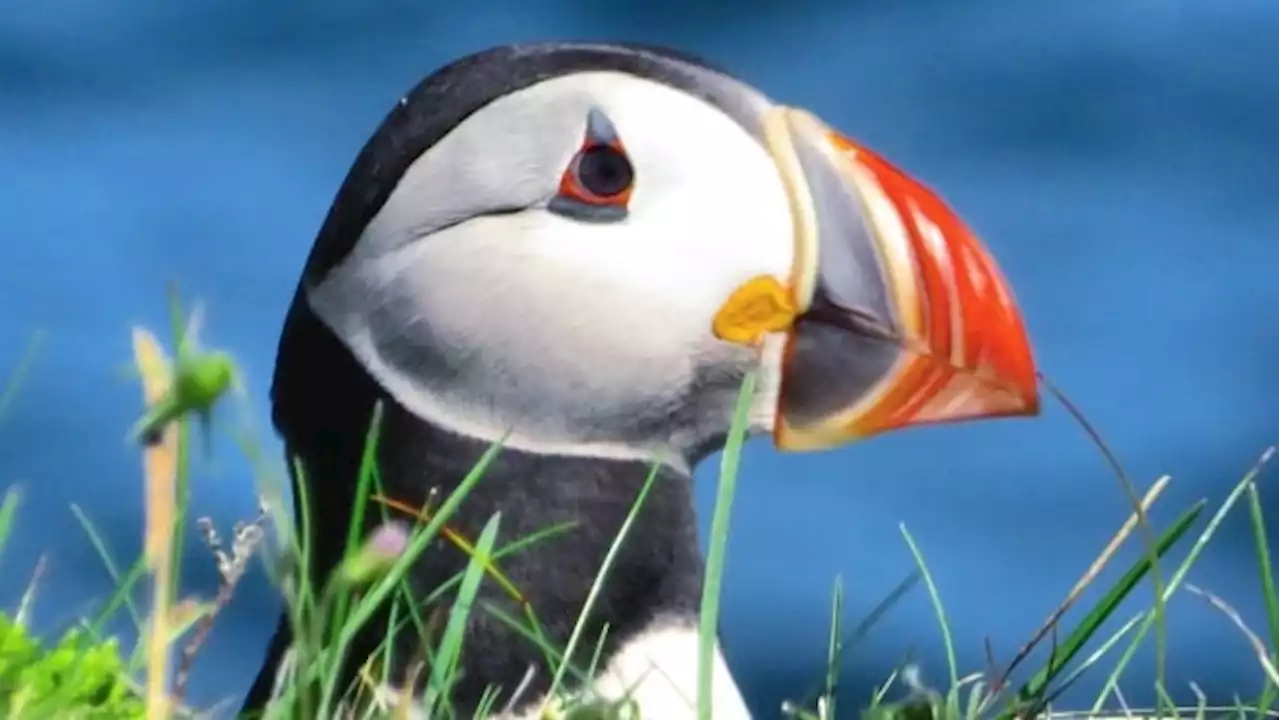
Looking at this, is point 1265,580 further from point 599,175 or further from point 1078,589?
point 599,175

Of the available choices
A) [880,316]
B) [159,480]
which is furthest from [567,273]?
[159,480]

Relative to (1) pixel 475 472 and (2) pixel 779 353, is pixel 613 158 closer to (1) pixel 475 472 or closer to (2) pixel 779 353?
(2) pixel 779 353

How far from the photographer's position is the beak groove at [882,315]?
129 centimetres

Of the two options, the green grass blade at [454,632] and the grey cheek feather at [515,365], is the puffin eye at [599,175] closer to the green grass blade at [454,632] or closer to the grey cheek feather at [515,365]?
the grey cheek feather at [515,365]

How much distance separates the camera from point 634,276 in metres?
1.28

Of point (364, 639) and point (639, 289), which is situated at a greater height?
point (639, 289)

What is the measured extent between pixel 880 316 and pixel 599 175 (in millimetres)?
202

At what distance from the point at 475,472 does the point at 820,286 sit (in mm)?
359

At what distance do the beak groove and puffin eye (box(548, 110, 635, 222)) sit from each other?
0.34ft

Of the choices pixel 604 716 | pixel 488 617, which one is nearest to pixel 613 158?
pixel 488 617

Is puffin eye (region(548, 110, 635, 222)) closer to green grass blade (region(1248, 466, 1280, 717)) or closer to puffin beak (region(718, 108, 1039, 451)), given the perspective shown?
puffin beak (region(718, 108, 1039, 451))

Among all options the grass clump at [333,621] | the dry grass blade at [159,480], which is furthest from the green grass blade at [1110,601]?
the dry grass blade at [159,480]

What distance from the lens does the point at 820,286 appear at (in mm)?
1289

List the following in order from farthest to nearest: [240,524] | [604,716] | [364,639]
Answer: [364,639]
[604,716]
[240,524]
